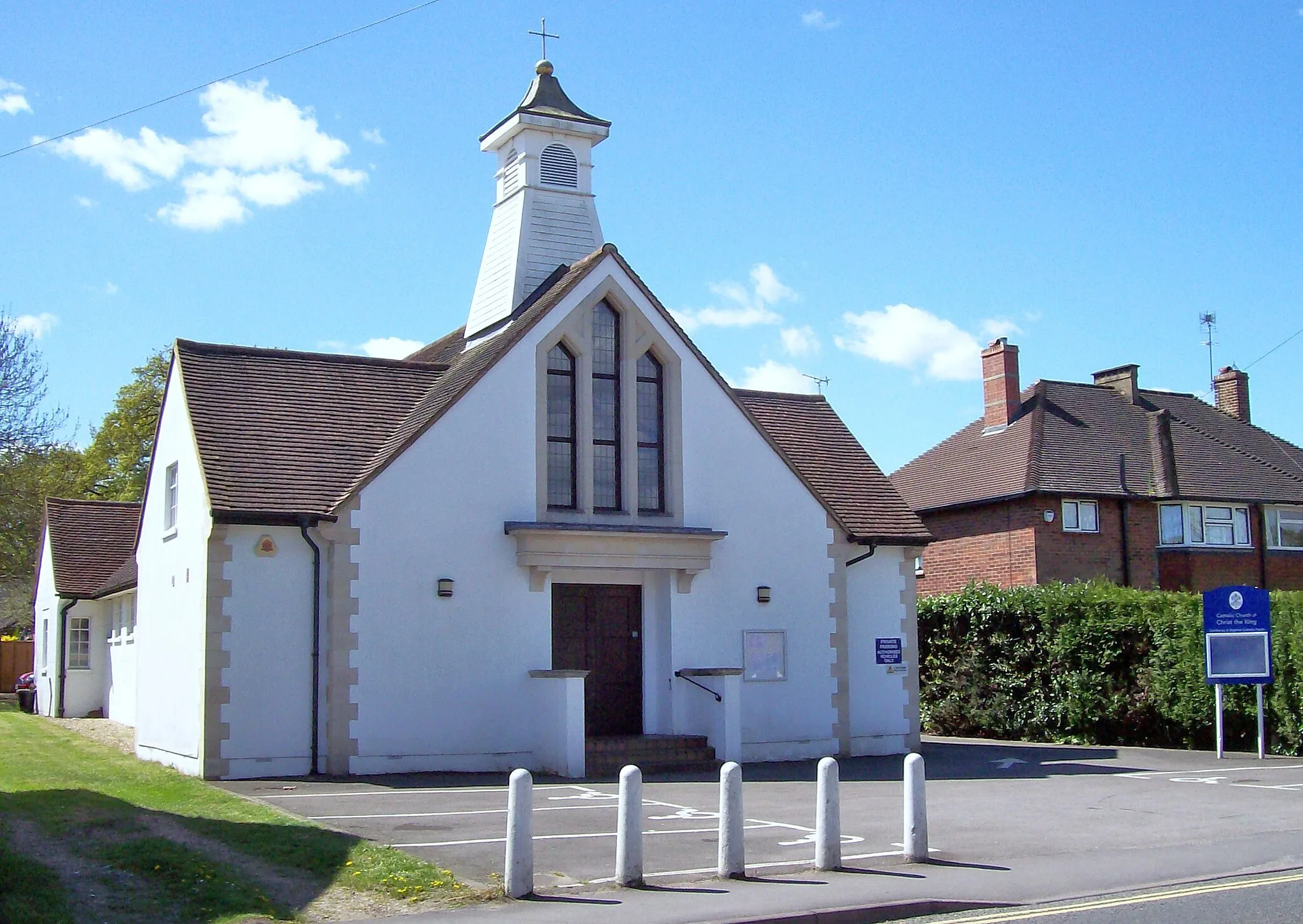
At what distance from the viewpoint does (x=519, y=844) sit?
9797 millimetres

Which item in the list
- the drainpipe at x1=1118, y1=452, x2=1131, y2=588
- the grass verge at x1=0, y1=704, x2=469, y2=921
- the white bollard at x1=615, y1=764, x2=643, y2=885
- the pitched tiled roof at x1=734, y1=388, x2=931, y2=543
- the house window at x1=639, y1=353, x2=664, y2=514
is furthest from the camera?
the drainpipe at x1=1118, y1=452, x2=1131, y2=588

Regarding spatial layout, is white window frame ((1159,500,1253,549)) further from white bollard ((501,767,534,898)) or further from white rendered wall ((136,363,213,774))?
white bollard ((501,767,534,898))

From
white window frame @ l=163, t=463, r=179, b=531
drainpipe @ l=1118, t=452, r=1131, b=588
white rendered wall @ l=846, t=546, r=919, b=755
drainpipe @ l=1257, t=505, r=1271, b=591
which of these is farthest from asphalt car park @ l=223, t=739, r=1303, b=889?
→ drainpipe @ l=1257, t=505, r=1271, b=591

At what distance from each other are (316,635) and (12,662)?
32.6 m

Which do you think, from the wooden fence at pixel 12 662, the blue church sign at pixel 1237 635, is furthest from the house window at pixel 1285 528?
the wooden fence at pixel 12 662

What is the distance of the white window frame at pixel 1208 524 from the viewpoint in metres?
34.8

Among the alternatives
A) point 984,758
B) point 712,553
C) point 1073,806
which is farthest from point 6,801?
point 984,758

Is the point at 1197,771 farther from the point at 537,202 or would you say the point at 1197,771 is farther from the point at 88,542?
the point at 88,542

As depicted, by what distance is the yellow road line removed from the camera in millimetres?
9227

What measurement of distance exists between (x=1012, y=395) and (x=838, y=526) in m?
16.8

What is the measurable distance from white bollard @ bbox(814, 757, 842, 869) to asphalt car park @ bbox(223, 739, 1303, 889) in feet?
1.10

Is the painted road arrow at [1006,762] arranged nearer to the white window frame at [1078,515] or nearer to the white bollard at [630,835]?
the white bollard at [630,835]

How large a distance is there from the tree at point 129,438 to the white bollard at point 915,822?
4485 centimetres

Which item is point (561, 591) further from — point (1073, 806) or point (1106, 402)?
point (1106, 402)
